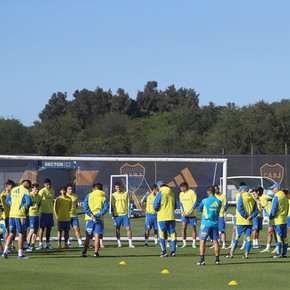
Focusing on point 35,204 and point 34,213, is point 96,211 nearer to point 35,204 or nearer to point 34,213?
point 34,213

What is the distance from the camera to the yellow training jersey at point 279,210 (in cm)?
2283

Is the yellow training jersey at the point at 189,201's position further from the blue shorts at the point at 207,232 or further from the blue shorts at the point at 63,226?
the blue shorts at the point at 207,232

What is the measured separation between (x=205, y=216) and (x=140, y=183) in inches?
970

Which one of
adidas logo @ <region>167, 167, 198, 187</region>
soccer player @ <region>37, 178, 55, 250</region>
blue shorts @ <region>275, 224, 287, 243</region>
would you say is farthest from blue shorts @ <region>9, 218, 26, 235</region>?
adidas logo @ <region>167, 167, 198, 187</region>

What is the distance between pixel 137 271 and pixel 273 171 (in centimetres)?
3702

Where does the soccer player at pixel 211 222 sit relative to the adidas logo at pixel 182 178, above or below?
below

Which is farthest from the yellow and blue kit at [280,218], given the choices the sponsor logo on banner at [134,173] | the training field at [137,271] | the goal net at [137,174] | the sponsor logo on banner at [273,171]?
the sponsor logo on banner at [273,171]


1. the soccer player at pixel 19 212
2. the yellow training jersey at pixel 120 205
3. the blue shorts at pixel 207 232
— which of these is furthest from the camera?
the yellow training jersey at pixel 120 205

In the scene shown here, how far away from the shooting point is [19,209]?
72.0 ft

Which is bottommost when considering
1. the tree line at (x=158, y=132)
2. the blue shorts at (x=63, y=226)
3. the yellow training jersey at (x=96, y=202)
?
the blue shorts at (x=63, y=226)

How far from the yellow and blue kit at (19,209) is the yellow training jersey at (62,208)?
413cm

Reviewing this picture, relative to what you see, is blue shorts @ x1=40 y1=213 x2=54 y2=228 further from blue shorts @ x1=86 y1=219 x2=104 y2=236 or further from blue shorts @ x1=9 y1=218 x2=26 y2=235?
blue shorts @ x1=9 y1=218 x2=26 y2=235

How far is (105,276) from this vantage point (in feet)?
58.6

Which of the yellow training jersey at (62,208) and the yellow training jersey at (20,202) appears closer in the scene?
the yellow training jersey at (20,202)
